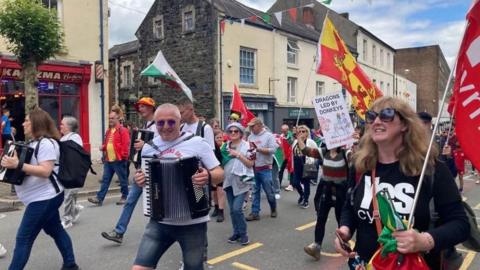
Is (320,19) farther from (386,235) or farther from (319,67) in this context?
(386,235)

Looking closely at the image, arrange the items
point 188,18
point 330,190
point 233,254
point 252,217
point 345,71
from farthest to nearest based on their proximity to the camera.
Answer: point 188,18, point 252,217, point 345,71, point 233,254, point 330,190

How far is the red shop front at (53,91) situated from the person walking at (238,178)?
1044cm

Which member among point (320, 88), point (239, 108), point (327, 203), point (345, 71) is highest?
point (320, 88)

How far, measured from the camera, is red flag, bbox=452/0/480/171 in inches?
97.0

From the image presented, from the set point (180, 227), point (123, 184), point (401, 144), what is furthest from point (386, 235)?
point (123, 184)

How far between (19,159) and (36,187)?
0.33m

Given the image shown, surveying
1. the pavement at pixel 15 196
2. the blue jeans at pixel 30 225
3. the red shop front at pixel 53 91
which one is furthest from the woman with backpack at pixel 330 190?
the red shop front at pixel 53 91

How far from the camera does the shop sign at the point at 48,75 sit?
47.0 ft

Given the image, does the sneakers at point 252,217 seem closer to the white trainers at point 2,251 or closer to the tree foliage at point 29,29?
the white trainers at point 2,251

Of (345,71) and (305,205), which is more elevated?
(345,71)

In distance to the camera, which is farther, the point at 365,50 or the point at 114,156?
the point at 365,50

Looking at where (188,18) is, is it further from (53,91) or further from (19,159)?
(19,159)

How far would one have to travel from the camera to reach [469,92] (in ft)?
8.38

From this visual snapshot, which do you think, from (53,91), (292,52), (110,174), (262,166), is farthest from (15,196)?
(292,52)
